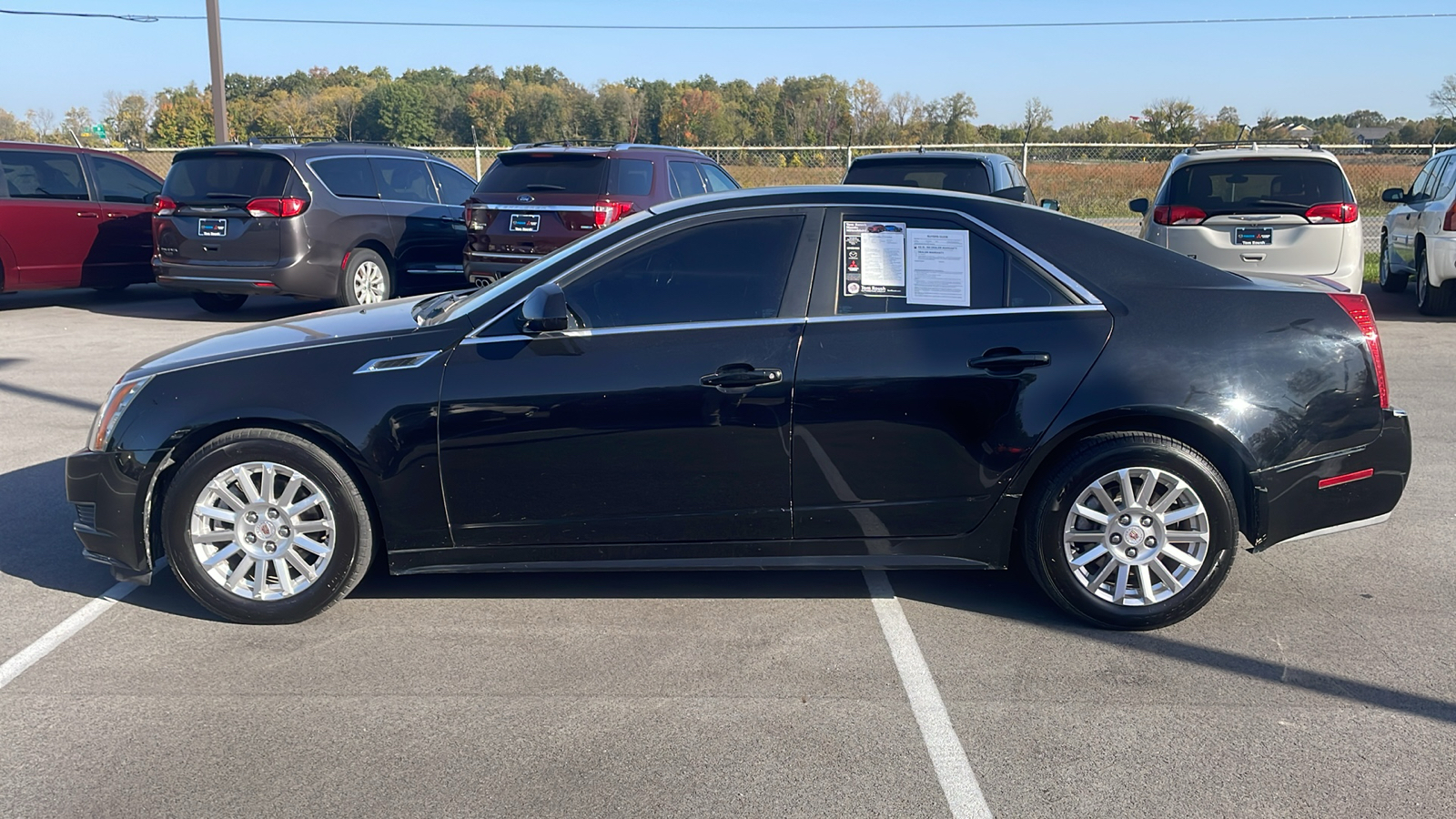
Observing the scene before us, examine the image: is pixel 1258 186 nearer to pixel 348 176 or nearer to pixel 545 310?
pixel 545 310

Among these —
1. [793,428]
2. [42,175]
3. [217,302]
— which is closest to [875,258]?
[793,428]

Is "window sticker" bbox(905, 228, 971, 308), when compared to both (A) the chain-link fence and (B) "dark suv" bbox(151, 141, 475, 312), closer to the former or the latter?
(B) "dark suv" bbox(151, 141, 475, 312)

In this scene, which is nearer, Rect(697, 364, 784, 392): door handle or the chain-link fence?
Rect(697, 364, 784, 392): door handle

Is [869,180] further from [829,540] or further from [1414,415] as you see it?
[829,540]

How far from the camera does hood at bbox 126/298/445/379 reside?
14.7ft

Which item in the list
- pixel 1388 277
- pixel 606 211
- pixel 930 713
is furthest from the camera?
pixel 1388 277

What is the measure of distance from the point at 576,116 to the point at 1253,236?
155 feet

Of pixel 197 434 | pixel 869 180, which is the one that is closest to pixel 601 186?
pixel 869 180

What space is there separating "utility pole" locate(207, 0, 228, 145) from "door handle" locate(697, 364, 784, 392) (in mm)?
17088

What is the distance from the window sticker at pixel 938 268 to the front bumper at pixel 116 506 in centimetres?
301

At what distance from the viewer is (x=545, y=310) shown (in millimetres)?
4254

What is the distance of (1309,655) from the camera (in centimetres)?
413

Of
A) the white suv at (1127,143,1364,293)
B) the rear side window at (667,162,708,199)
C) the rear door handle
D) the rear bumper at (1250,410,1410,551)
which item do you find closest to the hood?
the rear door handle

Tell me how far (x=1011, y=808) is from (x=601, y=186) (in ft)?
27.7
